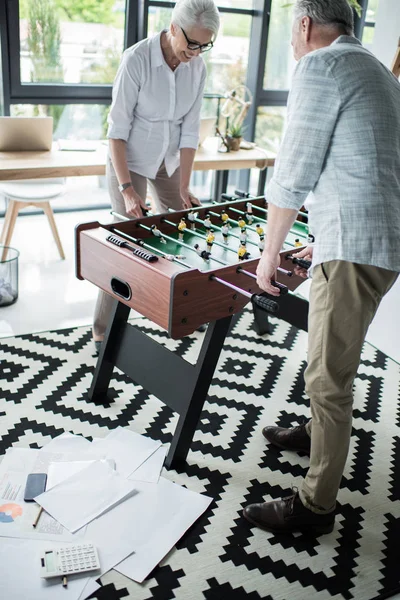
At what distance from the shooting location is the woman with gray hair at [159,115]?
274 cm

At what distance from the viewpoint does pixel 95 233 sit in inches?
96.3

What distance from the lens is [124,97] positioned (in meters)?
2.92

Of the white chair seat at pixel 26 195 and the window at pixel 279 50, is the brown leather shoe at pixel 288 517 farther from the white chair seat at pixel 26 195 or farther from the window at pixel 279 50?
the window at pixel 279 50

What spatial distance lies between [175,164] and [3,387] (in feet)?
4.54

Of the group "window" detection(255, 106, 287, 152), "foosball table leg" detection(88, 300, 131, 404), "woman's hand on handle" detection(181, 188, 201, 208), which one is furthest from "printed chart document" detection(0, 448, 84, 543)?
"window" detection(255, 106, 287, 152)

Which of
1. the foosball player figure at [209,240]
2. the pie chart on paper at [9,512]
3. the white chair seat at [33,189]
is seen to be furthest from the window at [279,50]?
the pie chart on paper at [9,512]

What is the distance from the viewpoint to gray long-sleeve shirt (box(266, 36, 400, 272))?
5.82ft

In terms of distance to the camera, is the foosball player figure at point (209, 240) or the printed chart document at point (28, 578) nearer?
the printed chart document at point (28, 578)

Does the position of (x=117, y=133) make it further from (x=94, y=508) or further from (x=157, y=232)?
(x=94, y=508)

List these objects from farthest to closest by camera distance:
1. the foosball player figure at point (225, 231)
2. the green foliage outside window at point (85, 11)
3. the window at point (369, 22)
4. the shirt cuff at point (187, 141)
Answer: the window at point (369, 22) → the green foliage outside window at point (85, 11) → the shirt cuff at point (187, 141) → the foosball player figure at point (225, 231)

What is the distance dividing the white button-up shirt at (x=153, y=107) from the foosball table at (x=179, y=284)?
482 mm

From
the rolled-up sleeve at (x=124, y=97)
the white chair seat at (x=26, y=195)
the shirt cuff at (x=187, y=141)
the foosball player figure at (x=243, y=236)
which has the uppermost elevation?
the rolled-up sleeve at (x=124, y=97)

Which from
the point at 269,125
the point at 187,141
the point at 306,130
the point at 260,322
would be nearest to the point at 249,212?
the point at 187,141

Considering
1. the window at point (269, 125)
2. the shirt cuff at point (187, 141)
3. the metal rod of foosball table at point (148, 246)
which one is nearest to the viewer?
the metal rod of foosball table at point (148, 246)
